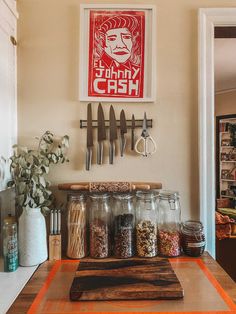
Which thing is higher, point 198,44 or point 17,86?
point 198,44

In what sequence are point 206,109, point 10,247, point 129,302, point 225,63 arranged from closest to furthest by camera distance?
point 129,302 < point 10,247 < point 206,109 < point 225,63

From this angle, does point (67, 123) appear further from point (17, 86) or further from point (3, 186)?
point (3, 186)

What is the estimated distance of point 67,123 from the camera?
1.42 metres

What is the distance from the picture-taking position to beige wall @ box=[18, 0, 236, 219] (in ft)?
4.66

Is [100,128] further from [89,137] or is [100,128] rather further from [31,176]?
[31,176]

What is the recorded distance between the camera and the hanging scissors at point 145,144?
4.62 ft

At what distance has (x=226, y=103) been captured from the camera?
16.0 feet

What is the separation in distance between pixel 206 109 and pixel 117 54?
506 mm

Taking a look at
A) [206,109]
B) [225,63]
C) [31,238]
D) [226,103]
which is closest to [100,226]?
[31,238]

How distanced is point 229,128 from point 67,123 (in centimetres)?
→ 396

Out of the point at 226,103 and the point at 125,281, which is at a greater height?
the point at 226,103

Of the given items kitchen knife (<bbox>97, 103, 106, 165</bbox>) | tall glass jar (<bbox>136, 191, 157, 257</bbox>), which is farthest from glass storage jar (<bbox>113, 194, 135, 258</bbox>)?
kitchen knife (<bbox>97, 103, 106, 165</bbox>)

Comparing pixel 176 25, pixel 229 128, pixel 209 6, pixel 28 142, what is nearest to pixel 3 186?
pixel 28 142

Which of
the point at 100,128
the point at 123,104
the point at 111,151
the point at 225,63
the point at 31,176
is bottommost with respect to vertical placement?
the point at 31,176
